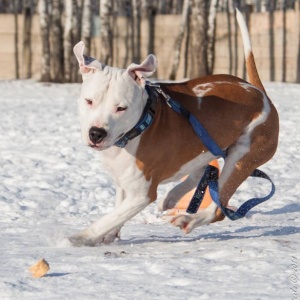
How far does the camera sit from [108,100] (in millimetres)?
5582

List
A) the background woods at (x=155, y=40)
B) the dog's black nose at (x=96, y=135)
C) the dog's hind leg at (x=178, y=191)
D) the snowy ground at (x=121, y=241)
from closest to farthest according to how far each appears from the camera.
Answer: the snowy ground at (x=121, y=241) < the dog's black nose at (x=96, y=135) < the dog's hind leg at (x=178, y=191) < the background woods at (x=155, y=40)

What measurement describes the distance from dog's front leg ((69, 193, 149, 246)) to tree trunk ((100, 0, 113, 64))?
16.2 metres

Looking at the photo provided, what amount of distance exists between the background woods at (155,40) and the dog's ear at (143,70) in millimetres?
15796

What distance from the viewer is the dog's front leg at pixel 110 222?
19.2 feet

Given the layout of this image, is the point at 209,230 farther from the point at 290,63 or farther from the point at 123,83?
the point at 290,63

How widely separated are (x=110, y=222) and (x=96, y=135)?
63 cm

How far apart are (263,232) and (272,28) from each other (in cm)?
1583

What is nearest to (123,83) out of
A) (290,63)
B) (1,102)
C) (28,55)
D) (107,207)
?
(107,207)

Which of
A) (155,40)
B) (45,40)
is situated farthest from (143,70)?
(155,40)

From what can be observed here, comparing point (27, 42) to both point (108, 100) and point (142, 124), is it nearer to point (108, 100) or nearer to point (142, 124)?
point (142, 124)

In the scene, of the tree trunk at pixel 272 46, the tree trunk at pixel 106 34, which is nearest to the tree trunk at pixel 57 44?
the tree trunk at pixel 106 34

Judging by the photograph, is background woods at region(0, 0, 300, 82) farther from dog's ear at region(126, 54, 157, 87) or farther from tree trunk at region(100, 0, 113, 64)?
dog's ear at region(126, 54, 157, 87)

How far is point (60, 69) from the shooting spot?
22516mm

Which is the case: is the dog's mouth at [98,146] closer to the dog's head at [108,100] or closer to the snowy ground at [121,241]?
the dog's head at [108,100]
